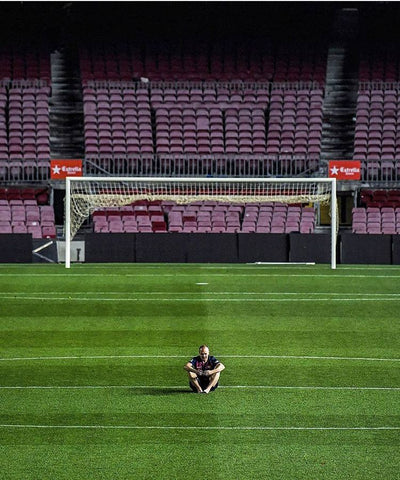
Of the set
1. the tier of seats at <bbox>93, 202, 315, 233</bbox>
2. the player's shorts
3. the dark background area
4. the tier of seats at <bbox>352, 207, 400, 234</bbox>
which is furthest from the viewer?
the dark background area

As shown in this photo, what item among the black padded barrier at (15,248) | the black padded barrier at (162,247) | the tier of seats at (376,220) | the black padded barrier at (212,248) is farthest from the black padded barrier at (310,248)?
the black padded barrier at (15,248)

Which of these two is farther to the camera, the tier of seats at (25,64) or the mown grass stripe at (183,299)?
the tier of seats at (25,64)

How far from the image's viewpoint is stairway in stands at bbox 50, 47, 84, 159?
46.8 metres

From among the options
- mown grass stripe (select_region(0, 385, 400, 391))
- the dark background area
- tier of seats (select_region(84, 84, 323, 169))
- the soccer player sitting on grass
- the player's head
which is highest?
the dark background area

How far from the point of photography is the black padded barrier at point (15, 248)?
121ft

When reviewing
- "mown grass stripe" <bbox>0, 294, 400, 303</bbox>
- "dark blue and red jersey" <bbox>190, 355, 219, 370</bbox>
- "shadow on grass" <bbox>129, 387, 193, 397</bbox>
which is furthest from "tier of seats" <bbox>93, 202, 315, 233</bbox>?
"dark blue and red jersey" <bbox>190, 355, 219, 370</bbox>

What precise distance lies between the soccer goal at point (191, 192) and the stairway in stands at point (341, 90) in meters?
4.13

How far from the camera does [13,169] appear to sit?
146 feet

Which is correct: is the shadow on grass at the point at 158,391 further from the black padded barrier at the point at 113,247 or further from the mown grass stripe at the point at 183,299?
the black padded barrier at the point at 113,247

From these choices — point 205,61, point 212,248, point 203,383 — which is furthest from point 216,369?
point 205,61

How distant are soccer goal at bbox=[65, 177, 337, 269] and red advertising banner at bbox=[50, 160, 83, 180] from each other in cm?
53

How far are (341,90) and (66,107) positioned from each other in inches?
514

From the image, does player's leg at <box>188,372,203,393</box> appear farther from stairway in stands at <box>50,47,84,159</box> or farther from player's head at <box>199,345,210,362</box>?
stairway in stands at <box>50,47,84,159</box>

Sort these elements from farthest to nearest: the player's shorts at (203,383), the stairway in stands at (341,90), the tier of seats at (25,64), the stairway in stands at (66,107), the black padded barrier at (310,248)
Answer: the tier of seats at (25,64), the stairway in stands at (341,90), the stairway in stands at (66,107), the black padded barrier at (310,248), the player's shorts at (203,383)
